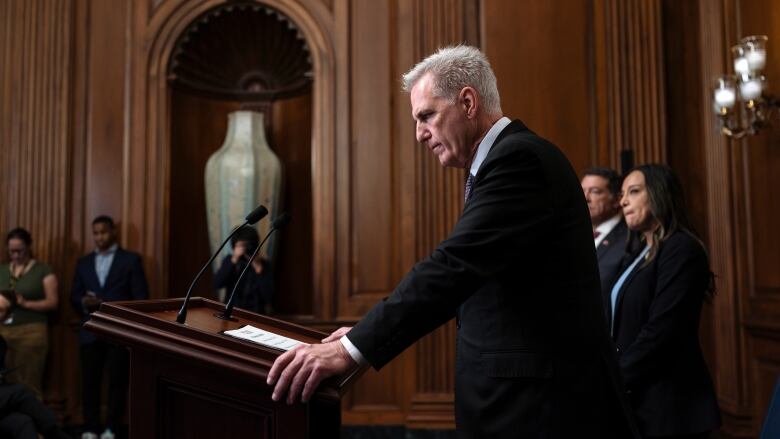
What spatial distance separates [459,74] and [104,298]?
4.04 metres

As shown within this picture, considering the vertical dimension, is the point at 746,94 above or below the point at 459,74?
above

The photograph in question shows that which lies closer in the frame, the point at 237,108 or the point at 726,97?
the point at 726,97

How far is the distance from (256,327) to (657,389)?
1290 millimetres

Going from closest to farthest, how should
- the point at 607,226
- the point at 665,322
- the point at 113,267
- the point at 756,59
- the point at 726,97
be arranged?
the point at 665,322, the point at 607,226, the point at 756,59, the point at 726,97, the point at 113,267

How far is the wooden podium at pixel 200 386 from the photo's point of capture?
136 centimetres

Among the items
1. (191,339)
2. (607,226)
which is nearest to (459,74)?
(191,339)

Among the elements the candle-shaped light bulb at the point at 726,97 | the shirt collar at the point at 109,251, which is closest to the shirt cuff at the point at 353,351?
the candle-shaped light bulb at the point at 726,97

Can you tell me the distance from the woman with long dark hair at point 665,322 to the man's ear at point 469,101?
107cm

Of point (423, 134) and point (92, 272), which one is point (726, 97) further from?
point (92, 272)

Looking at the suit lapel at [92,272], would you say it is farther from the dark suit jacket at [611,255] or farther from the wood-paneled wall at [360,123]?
the dark suit jacket at [611,255]

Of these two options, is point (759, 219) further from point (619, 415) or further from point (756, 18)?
point (619, 415)

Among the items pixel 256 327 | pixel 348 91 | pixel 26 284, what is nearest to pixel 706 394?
pixel 256 327

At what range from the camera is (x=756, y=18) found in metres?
3.94

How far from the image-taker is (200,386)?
1460 mm
